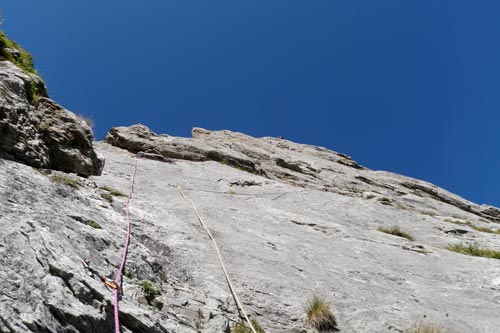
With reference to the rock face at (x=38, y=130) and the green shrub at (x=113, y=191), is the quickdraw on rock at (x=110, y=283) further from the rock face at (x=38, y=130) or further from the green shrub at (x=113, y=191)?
the green shrub at (x=113, y=191)

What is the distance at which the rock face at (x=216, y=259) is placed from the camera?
5.66 meters

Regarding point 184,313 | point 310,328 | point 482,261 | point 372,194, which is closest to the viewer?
point 184,313

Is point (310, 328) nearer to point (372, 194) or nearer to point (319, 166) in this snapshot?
point (372, 194)

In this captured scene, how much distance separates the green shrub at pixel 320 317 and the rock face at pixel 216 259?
0.18 metres

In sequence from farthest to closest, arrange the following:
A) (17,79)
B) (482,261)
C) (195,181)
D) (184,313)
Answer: (195,181) < (482,261) < (17,79) < (184,313)

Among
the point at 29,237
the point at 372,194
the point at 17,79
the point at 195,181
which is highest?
the point at 372,194

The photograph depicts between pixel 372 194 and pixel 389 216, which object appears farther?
pixel 372 194

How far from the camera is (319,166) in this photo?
2867cm

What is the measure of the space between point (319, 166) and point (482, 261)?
1594 centimetres

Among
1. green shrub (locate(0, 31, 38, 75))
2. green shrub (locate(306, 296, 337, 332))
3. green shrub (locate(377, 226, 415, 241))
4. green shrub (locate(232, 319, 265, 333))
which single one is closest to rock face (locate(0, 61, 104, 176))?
green shrub (locate(0, 31, 38, 75))

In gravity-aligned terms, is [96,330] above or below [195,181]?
below

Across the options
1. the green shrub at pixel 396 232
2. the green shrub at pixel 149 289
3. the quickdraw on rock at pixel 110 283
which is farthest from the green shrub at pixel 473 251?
the quickdraw on rock at pixel 110 283

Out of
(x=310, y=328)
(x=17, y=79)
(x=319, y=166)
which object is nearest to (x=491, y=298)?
(x=310, y=328)

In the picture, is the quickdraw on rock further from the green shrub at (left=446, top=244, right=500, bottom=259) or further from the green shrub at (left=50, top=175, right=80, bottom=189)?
the green shrub at (left=446, top=244, right=500, bottom=259)
